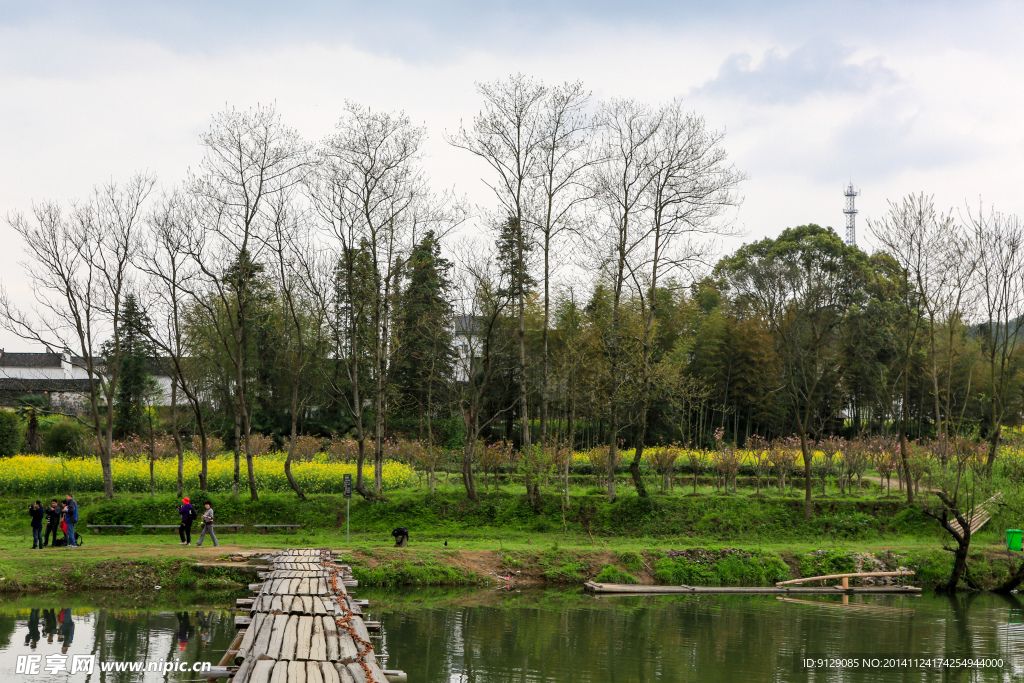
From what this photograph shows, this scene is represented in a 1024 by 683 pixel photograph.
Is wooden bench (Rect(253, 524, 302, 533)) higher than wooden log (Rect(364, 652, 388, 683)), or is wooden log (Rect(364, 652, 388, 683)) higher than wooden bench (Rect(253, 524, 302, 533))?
wooden log (Rect(364, 652, 388, 683))

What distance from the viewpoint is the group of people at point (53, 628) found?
13.6m

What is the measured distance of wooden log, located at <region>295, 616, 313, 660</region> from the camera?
1079 centimetres

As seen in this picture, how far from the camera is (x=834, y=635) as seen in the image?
15609mm

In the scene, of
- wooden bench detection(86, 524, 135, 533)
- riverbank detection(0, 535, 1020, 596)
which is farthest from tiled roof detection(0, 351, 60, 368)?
riverbank detection(0, 535, 1020, 596)

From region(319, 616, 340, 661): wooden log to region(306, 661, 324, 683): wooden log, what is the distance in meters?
0.36

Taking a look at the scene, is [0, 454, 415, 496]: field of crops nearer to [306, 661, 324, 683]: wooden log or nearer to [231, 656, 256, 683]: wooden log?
[231, 656, 256, 683]: wooden log

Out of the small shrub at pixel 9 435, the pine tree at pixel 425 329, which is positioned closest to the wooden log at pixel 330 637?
the pine tree at pixel 425 329

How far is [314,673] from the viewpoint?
990 centimetres

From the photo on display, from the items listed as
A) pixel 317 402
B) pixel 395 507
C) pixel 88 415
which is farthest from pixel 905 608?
pixel 88 415

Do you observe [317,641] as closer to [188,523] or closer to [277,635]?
[277,635]

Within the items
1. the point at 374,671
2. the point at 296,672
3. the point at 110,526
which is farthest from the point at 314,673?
the point at 110,526

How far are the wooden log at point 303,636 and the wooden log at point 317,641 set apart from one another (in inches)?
1.8

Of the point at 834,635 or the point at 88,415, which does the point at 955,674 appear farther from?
the point at 88,415

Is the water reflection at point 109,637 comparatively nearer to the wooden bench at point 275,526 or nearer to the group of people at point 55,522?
the group of people at point 55,522
